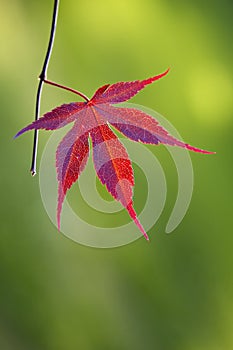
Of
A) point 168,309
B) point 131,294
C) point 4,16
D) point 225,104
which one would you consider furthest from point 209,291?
point 4,16

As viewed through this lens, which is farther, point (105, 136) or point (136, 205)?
point (136, 205)

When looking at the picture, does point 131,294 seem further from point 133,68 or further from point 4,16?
point 4,16

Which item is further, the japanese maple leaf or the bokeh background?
the bokeh background

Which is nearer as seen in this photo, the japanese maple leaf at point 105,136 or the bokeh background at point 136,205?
A: the japanese maple leaf at point 105,136
